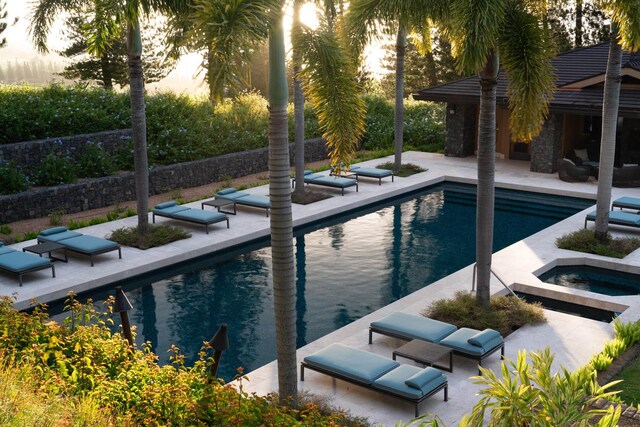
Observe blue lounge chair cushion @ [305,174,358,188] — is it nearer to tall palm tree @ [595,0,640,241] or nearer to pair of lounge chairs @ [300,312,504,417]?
tall palm tree @ [595,0,640,241]

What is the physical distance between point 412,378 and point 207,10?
538 centimetres

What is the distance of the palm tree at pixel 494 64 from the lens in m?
10.7

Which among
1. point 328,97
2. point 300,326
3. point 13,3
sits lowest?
point 300,326

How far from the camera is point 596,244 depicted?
17031 millimetres

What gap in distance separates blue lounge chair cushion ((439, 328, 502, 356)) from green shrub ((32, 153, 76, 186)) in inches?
562

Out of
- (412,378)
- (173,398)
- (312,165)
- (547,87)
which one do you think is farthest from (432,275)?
(312,165)

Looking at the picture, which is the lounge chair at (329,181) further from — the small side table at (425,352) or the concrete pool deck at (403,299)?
the small side table at (425,352)

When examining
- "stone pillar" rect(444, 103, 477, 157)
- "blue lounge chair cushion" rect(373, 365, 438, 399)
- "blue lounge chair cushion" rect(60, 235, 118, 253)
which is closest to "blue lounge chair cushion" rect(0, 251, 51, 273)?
"blue lounge chair cushion" rect(60, 235, 118, 253)

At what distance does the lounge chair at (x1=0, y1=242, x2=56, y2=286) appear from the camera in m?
14.6

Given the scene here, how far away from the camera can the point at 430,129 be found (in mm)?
32281

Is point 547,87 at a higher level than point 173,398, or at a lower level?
higher

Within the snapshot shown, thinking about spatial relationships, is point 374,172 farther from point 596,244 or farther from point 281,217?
point 281,217

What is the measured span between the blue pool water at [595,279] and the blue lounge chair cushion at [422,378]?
650 cm

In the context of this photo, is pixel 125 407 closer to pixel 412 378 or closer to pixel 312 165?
pixel 412 378
